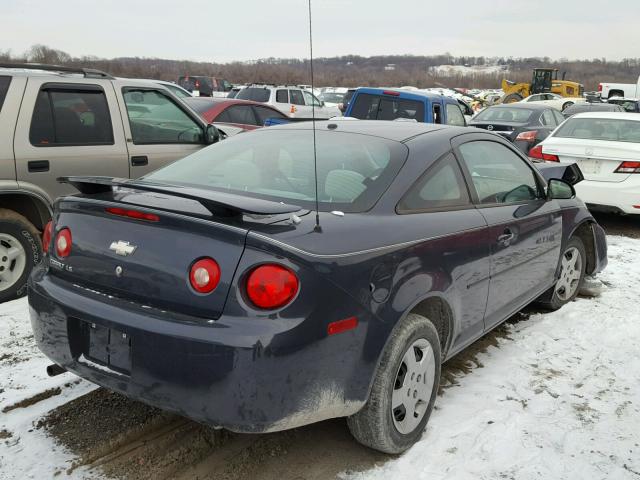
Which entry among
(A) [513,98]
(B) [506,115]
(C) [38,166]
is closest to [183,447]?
(C) [38,166]

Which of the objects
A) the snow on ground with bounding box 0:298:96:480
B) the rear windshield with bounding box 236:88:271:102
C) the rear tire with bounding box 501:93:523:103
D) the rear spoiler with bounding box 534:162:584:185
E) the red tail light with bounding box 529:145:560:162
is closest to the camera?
the snow on ground with bounding box 0:298:96:480

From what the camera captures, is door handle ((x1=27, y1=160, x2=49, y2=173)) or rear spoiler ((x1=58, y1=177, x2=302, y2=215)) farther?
door handle ((x1=27, y1=160, x2=49, y2=173))

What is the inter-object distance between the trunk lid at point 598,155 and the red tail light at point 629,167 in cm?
4

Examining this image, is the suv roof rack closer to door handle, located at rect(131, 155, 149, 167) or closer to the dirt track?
door handle, located at rect(131, 155, 149, 167)

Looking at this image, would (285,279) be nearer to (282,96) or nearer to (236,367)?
(236,367)

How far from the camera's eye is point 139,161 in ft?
18.9

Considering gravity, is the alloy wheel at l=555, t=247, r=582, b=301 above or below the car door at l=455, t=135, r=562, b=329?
below

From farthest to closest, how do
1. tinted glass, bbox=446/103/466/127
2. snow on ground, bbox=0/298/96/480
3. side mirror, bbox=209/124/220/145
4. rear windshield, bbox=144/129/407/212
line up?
1. tinted glass, bbox=446/103/466/127
2. side mirror, bbox=209/124/220/145
3. rear windshield, bbox=144/129/407/212
4. snow on ground, bbox=0/298/96/480

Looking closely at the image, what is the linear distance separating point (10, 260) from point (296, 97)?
1709 cm

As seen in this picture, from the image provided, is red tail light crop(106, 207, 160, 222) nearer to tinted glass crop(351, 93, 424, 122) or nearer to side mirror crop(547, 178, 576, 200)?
side mirror crop(547, 178, 576, 200)

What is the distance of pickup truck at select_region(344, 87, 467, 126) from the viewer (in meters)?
10.1

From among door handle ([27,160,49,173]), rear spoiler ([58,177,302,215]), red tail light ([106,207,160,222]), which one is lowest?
door handle ([27,160,49,173])

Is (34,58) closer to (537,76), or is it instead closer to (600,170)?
(600,170)

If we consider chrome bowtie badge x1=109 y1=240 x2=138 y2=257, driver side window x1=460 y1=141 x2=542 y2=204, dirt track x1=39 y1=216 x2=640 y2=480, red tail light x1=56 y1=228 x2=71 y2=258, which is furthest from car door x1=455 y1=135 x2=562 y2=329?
red tail light x1=56 y1=228 x2=71 y2=258
